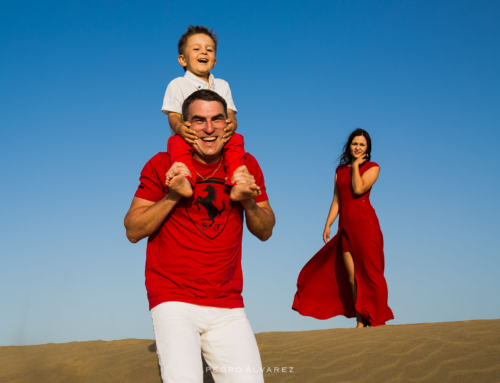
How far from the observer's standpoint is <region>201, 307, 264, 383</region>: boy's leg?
8.54ft

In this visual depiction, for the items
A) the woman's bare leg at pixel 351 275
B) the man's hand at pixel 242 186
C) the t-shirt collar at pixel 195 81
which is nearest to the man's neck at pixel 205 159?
the man's hand at pixel 242 186

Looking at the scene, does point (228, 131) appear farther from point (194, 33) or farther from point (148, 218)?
point (194, 33)

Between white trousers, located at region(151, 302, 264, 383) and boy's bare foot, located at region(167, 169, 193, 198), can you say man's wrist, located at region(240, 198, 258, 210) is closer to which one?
boy's bare foot, located at region(167, 169, 193, 198)

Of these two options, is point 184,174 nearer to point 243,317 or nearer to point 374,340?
point 243,317

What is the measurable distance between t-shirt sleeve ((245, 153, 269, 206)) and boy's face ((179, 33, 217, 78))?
1.44m

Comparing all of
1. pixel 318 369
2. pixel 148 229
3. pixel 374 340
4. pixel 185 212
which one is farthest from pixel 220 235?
pixel 374 340

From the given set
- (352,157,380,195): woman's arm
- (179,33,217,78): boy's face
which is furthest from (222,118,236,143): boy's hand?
(352,157,380,195): woman's arm

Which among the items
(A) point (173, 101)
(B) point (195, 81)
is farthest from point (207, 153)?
(B) point (195, 81)

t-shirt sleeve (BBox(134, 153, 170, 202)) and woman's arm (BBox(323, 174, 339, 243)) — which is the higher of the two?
woman's arm (BBox(323, 174, 339, 243))

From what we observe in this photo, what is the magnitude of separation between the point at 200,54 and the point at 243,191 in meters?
2.08

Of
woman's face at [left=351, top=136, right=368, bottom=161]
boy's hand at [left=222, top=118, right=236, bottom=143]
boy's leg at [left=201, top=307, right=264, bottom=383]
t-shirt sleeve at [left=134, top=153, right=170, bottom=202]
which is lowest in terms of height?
boy's leg at [left=201, top=307, right=264, bottom=383]

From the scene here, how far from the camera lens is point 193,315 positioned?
2676mm

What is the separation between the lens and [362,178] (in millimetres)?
7730

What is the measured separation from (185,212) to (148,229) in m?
0.24
